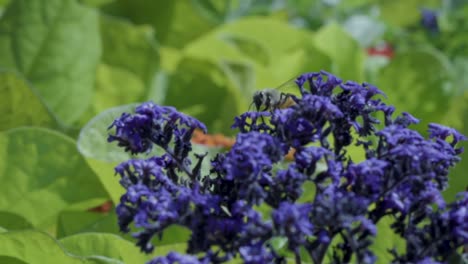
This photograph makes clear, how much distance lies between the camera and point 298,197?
3.28 feet

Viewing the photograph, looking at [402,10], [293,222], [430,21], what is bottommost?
[293,222]

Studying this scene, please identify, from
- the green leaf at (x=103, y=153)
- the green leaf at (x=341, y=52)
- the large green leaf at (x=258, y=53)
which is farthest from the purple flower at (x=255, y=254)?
the green leaf at (x=341, y=52)

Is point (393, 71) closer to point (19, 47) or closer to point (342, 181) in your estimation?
point (19, 47)

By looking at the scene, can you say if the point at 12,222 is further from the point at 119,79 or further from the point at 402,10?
the point at 402,10

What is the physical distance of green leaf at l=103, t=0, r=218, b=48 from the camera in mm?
3211

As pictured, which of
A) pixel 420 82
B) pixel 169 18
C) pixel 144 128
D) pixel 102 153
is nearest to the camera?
pixel 144 128

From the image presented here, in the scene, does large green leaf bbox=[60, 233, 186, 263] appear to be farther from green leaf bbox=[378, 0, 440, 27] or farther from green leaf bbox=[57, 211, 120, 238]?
green leaf bbox=[378, 0, 440, 27]

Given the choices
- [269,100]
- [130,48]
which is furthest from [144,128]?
[130,48]

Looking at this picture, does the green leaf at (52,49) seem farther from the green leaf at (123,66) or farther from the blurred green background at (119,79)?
the green leaf at (123,66)

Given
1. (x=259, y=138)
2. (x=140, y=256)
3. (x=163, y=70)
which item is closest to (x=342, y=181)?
(x=259, y=138)

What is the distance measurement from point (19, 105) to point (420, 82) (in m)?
1.30

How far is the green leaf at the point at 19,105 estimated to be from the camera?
2016mm

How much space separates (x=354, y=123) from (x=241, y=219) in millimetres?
210

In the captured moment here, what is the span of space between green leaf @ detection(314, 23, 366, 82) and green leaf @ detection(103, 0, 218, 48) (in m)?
0.58
